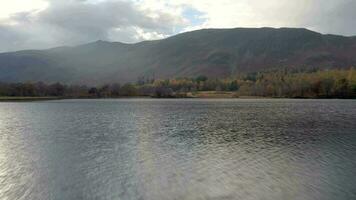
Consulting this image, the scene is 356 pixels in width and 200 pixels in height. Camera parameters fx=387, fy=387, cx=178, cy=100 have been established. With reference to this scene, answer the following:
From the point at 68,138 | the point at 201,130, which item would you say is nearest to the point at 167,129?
the point at 201,130

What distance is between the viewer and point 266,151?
3894cm

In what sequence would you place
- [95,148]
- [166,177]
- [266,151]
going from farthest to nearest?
1. [95,148]
2. [266,151]
3. [166,177]

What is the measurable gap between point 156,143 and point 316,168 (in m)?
19.9

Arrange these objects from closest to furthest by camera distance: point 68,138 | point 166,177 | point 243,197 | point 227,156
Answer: point 243,197
point 166,177
point 227,156
point 68,138

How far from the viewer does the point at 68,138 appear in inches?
1988

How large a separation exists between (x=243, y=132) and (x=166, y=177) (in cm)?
2929

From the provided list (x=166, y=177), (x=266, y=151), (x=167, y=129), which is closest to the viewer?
(x=166, y=177)

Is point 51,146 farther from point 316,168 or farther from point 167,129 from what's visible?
point 316,168

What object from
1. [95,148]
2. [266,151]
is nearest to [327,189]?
[266,151]

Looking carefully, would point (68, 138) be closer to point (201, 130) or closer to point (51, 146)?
point (51, 146)

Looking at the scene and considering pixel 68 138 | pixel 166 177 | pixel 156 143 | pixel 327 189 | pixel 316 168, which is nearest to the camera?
pixel 327 189

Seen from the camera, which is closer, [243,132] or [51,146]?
[51,146]

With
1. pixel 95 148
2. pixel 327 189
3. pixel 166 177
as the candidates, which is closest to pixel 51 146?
pixel 95 148

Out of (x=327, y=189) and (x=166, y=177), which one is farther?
(x=166, y=177)
